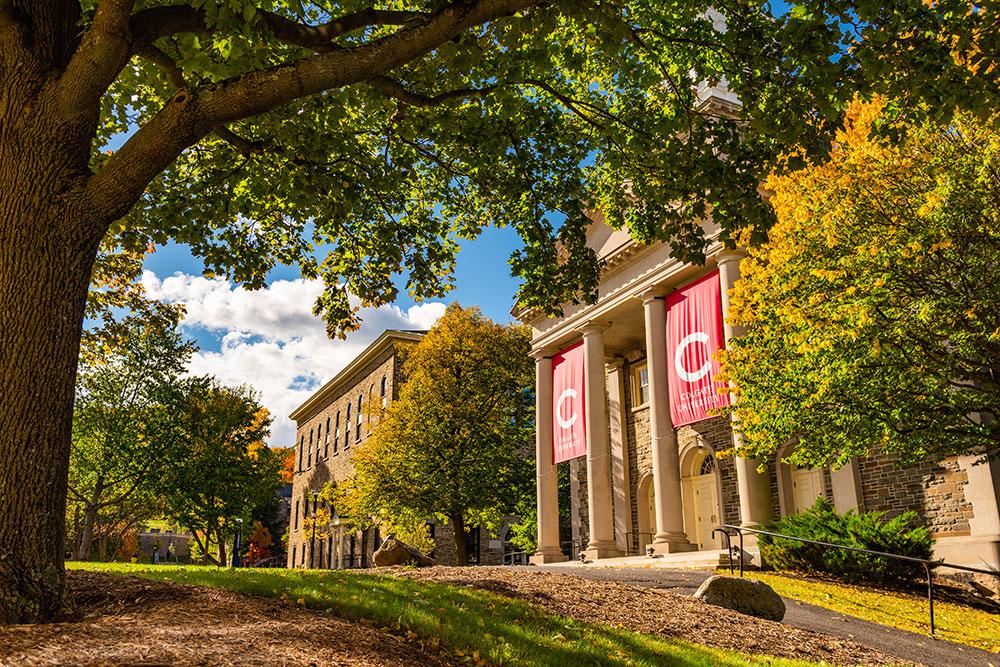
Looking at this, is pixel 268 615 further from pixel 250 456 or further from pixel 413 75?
pixel 250 456

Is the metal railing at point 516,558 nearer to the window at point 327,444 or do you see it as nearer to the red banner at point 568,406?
the red banner at point 568,406

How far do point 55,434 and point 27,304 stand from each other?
3.08 feet

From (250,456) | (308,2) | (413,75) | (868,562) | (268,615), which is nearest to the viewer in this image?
(268,615)

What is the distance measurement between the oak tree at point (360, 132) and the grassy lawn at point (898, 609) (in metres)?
7.04

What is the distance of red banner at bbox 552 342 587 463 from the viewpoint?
25.3 metres

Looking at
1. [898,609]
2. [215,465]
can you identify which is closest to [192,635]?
[898,609]

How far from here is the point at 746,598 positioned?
35.6ft

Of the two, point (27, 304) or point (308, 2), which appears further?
point (308, 2)

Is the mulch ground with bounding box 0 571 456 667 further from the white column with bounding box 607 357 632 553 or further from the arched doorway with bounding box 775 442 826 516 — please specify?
the white column with bounding box 607 357 632 553

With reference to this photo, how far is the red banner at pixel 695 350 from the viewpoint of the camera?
741 inches

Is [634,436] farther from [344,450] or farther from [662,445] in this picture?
[344,450]

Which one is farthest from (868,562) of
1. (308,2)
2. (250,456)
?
(250,456)

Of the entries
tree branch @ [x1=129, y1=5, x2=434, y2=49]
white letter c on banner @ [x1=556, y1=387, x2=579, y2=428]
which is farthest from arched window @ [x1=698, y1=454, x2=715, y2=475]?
tree branch @ [x1=129, y1=5, x2=434, y2=49]

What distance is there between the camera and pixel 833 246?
12648mm
